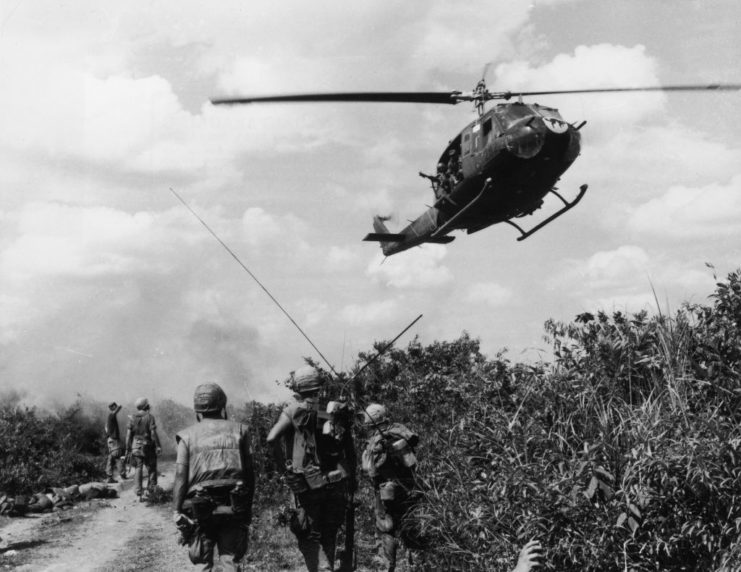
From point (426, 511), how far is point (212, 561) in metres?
1.98

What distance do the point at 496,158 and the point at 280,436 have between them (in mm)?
7226

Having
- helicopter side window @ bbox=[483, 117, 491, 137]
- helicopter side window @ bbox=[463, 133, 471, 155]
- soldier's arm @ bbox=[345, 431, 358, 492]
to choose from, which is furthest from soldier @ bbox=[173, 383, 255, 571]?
helicopter side window @ bbox=[463, 133, 471, 155]

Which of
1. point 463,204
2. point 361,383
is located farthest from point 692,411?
point 463,204

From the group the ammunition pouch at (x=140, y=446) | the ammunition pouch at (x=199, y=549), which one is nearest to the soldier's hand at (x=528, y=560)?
the ammunition pouch at (x=199, y=549)

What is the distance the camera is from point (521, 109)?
1238 centimetres

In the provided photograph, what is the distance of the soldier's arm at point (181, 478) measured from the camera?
5.78 meters

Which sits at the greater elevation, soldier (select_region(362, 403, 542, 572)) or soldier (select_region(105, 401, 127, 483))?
soldier (select_region(105, 401, 127, 483))

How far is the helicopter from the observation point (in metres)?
12.0

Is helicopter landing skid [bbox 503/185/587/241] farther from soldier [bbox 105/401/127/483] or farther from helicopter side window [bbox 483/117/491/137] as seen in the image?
soldier [bbox 105/401/127/483]

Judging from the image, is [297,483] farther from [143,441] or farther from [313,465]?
[143,441]

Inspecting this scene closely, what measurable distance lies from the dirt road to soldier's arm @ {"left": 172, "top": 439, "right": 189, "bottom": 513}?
2.88 meters

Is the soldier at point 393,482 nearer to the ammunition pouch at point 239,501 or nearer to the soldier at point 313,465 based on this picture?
the soldier at point 313,465

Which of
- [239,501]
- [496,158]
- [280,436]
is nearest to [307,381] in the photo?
[280,436]

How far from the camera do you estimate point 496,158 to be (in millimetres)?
12328
